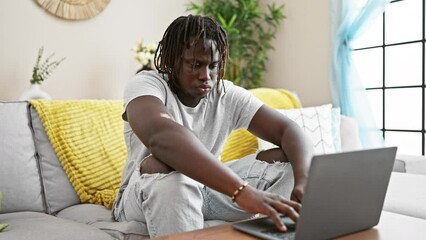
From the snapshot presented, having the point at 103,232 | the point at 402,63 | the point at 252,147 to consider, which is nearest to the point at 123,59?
the point at 252,147

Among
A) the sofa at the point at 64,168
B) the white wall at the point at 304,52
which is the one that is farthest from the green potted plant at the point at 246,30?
the sofa at the point at 64,168

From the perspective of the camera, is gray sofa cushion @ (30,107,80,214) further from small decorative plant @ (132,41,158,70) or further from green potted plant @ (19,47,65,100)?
small decorative plant @ (132,41,158,70)

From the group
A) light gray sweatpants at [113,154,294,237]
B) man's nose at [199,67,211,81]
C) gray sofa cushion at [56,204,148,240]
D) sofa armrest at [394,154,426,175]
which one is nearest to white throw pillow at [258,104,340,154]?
sofa armrest at [394,154,426,175]

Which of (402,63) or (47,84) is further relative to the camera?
(47,84)

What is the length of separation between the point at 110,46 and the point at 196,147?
222 centimetres

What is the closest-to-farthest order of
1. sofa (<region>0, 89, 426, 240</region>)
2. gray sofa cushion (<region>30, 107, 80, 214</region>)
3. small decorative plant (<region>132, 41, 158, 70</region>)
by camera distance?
sofa (<region>0, 89, 426, 240</region>)
gray sofa cushion (<region>30, 107, 80, 214</region>)
small decorative plant (<region>132, 41, 158, 70</region>)

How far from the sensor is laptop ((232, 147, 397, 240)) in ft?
2.70

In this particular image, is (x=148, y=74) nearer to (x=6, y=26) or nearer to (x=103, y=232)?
(x=103, y=232)

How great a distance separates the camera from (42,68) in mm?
2836

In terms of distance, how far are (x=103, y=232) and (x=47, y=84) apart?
180cm

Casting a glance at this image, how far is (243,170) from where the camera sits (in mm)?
1448

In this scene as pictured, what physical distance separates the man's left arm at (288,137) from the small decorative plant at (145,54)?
1.51 metres

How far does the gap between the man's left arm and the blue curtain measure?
1263 mm

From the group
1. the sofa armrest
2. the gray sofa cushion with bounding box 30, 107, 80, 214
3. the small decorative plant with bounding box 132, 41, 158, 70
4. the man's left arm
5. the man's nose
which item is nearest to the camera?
the man's left arm
